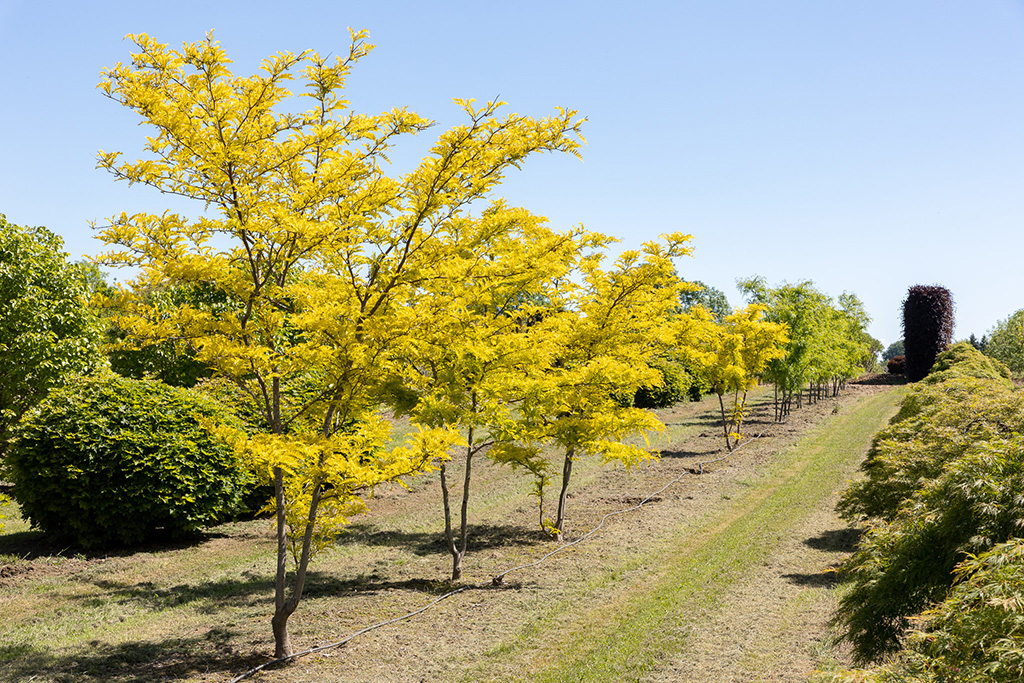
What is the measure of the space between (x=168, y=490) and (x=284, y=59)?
310 inches

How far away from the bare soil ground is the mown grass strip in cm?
4

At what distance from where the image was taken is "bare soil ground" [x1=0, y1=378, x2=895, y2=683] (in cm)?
729

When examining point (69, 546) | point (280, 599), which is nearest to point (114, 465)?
point (69, 546)

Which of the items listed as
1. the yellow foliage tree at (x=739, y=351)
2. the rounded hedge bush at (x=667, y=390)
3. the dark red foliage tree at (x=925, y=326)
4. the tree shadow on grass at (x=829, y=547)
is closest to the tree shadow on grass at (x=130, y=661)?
the tree shadow on grass at (x=829, y=547)

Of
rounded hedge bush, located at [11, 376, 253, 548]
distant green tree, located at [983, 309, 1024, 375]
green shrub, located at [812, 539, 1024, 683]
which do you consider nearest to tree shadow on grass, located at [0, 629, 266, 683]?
rounded hedge bush, located at [11, 376, 253, 548]

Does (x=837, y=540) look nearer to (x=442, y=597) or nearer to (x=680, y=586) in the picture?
(x=680, y=586)

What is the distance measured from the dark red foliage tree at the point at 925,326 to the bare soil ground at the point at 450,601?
41.9 metres

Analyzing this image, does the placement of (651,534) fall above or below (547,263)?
below

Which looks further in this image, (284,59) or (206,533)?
(206,533)

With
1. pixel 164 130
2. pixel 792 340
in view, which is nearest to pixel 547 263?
pixel 164 130

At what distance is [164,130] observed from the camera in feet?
23.1

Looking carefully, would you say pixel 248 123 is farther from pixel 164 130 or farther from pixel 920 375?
pixel 920 375

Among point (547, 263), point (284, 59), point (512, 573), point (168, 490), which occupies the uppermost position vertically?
point (284, 59)

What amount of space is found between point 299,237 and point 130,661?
16.4 feet
